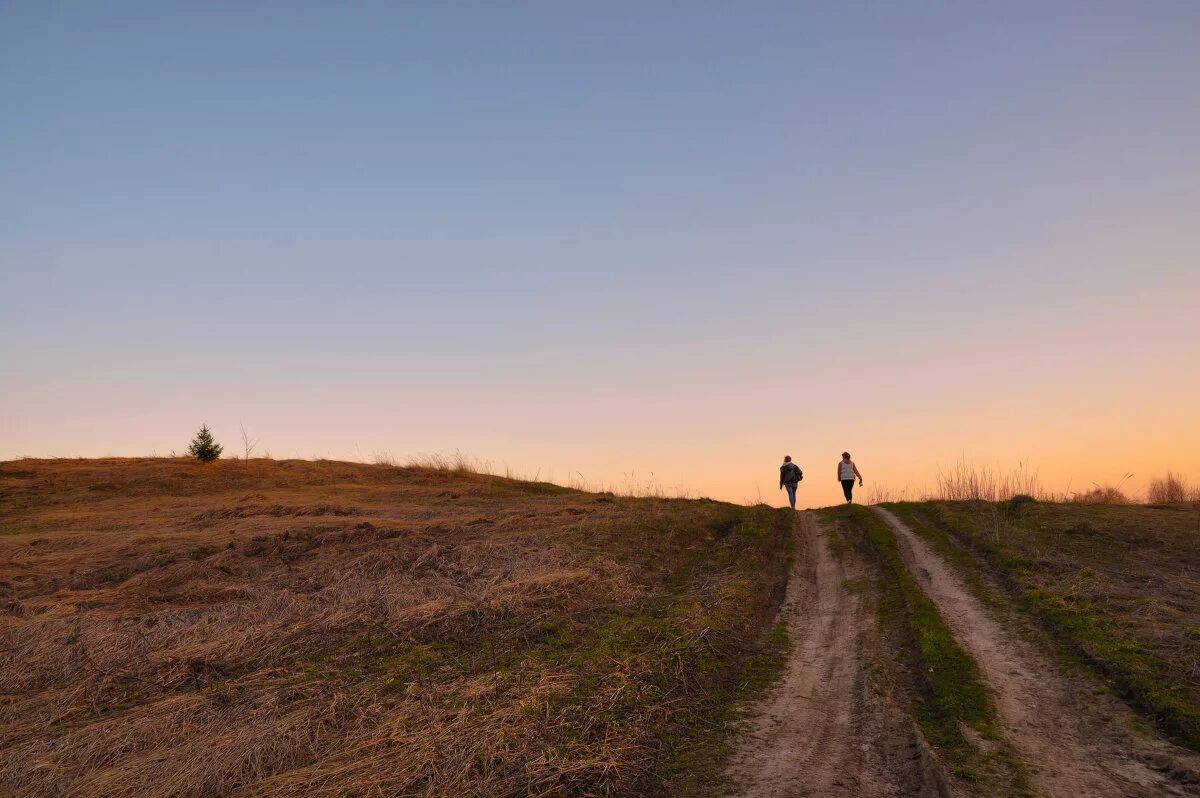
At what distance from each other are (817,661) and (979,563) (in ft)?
23.7

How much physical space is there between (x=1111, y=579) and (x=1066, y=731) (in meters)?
7.29

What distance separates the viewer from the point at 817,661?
33.8 ft

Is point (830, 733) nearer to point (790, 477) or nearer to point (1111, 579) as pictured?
point (1111, 579)

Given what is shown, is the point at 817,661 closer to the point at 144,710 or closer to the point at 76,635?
the point at 144,710

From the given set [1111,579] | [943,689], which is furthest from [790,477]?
[943,689]

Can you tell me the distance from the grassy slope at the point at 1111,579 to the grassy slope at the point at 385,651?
14.2ft

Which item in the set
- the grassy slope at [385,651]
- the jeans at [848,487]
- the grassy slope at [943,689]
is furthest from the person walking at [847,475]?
the grassy slope at [943,689]

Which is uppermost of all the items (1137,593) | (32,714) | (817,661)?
(1137,593)

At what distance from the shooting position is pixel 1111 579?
13367 millimetres

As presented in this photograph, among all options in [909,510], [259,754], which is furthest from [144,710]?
[909,510]

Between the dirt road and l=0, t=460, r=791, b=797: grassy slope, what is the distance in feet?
1.63

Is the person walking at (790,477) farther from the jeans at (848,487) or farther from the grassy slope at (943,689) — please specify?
the grassy slope at (943,689)

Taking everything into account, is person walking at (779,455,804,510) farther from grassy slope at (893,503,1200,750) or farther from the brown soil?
the brown soil

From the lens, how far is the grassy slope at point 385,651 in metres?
7.30
